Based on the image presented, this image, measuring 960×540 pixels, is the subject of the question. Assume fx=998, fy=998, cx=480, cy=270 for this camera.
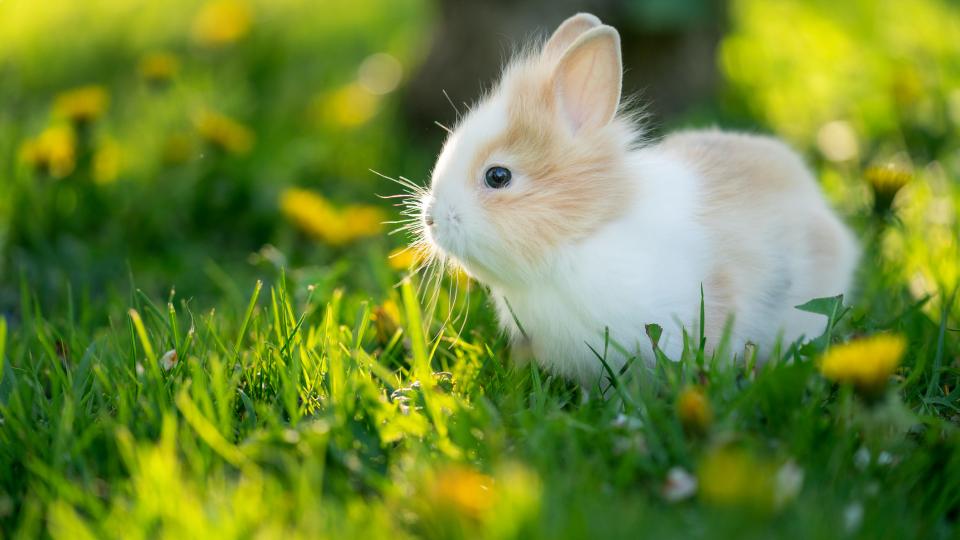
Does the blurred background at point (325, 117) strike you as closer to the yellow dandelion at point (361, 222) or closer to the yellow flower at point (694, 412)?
the yellow dandelion at point (361, 222)

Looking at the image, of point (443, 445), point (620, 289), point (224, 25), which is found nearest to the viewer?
point (443, 445)

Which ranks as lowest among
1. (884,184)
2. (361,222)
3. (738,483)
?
(361,222)

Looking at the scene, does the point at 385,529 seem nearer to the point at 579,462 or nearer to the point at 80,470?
the point at 579,462

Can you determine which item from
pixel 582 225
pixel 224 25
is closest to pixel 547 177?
pixel 582 225

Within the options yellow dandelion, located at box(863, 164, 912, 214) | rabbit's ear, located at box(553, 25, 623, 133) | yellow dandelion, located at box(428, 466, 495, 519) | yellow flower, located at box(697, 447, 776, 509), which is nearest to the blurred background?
yellow dandelion, located at box(863, 164, 912, 214)

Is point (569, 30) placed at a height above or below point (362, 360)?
above

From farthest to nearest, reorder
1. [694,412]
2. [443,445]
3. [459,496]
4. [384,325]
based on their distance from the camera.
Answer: [384,325], [443,445], [694,412], [459,496]

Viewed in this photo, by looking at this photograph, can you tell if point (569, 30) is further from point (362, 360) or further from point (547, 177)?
point (362, 360)

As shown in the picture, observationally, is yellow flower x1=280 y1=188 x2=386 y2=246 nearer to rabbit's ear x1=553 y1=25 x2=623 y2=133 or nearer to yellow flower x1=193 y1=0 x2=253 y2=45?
rabbit's ear x1=553 y1=25 x2=623 y2=133
